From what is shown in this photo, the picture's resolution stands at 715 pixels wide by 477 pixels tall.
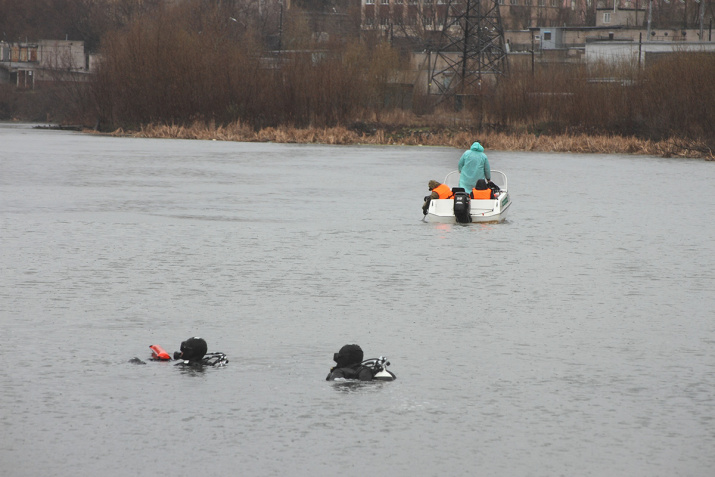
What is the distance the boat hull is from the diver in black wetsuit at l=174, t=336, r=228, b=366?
1098 cm

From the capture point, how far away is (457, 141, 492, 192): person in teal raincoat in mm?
19797

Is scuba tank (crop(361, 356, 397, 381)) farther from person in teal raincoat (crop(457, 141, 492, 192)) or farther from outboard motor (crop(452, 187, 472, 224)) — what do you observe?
person in teal raincoat (crop(457, 141, 492, 192))

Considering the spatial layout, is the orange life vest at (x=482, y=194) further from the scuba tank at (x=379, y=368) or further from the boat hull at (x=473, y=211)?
the scuba tank at (x=379, y=368)

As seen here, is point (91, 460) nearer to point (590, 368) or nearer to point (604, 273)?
point (590, 368)

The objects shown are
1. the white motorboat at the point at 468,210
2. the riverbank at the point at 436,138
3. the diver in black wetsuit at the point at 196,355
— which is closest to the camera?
the diver in black wetsuit at the point at 196,355

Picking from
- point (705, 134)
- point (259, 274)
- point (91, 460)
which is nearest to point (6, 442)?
point (91, 460)

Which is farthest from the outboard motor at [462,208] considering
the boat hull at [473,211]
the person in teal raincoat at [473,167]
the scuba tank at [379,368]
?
the scuba tank at [379,368]

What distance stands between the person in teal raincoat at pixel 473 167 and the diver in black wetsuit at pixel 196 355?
11385 millimetres

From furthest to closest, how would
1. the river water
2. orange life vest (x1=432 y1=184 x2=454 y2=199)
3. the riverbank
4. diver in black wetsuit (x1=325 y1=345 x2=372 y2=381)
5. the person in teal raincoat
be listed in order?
the riverbank → the person in teal raincoat → orange life vest (x1=432 y1=184 x2=454 y2=199) → diver in black wetsuit (x1=325 y1=345 x2=372 y2=381) → the river water

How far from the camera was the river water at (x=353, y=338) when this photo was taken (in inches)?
270

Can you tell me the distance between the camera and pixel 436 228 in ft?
63.4

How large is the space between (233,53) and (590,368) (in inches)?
1962

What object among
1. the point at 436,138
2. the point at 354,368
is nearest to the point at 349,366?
the point at 354,368

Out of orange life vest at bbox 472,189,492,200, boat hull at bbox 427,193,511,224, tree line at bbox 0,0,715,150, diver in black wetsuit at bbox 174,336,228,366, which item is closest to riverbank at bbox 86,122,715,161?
tree line at bbox 0,0,715,150
